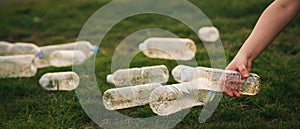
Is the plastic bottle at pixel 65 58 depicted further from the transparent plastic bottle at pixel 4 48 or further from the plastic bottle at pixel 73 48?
the transparent plastic bottle at pixel 4 48

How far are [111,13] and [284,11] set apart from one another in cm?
320

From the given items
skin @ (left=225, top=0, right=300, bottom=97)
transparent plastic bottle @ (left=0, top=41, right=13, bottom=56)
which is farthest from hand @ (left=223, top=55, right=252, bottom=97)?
transparent plastic bottle @ (left=0, top=41, right=13, bottom=56)

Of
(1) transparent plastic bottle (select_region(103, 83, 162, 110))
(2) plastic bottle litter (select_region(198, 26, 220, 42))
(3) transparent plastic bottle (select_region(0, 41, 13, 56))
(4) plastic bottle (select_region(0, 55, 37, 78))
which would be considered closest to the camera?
(1) transparent plastic bottle (select_region(103, 83, 162, 110))

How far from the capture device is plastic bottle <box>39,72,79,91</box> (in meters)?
3.04

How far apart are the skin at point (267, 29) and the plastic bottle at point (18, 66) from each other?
5.60 feet

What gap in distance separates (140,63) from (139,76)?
431mm

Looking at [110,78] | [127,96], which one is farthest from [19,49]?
[127,96]

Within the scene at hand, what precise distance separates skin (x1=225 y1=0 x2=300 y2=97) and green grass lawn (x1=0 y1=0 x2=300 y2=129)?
0.34 metres

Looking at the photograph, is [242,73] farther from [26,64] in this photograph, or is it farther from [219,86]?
[26,64]

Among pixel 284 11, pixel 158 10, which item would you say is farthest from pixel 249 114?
pixel 158 10

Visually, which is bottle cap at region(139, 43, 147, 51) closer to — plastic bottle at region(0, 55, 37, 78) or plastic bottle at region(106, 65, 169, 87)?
plastic bottle at region(106, 65, 169, 87)

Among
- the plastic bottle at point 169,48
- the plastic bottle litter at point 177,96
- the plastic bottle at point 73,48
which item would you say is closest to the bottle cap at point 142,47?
the plastic bottle at point 169,48

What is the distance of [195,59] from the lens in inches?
138

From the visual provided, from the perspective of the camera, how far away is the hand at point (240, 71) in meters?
2.16
